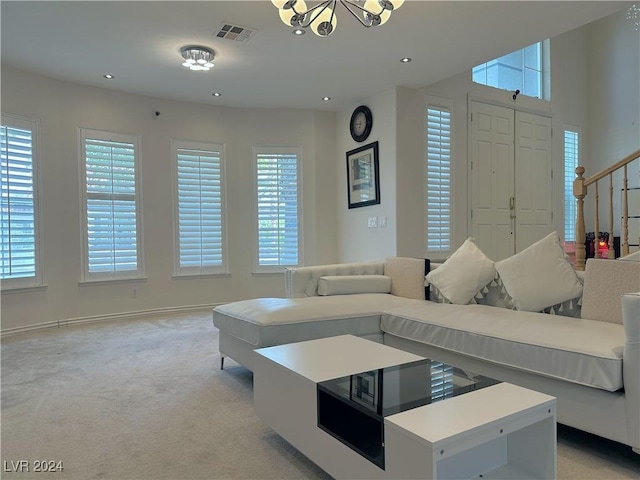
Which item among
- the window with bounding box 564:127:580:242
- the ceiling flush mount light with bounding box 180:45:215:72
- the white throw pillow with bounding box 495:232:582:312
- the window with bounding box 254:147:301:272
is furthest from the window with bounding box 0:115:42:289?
the window with bounding box 564:127:580:242

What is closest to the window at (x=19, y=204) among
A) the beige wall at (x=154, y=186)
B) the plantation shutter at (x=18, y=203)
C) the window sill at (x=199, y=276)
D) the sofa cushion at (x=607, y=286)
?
the plantation shutter at (x=18, y=203)

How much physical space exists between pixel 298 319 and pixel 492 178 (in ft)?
14.0

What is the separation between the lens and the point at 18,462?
1900 mm

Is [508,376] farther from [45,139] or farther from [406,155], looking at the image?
[45,139]

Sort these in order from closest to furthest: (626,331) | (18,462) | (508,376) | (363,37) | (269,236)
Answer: (626,331), (18,462), (508,376), (363,37), (269,236)

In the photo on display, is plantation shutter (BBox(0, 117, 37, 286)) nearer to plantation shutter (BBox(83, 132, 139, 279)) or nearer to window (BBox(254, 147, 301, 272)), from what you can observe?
plantation shutter (BBox(83, 132, 139, 279))

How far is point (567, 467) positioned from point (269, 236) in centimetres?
466

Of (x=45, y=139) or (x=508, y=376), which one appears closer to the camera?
(x=508, y=376)

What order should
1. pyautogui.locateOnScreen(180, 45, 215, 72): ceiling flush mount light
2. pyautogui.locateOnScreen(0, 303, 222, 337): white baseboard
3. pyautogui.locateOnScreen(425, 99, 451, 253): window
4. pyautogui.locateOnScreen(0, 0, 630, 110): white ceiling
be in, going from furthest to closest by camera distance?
pyautogui.locateOnScreen(425, 99, 451, 253): window < pyautogui.locateOnScreen(0, 303, 222, 337): white baseboard < pyautogui.locateOnScreen(180, 45, 215, 72): ceiling flush mount light < pyautogui.locateOnScreen(0, 0, 630, 110): white ceiling

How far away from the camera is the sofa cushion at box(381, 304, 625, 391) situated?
1.83 m

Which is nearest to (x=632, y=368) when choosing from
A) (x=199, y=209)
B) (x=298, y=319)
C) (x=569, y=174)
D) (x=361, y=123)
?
(x=298, y=319)

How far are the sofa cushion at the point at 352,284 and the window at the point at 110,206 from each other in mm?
2845

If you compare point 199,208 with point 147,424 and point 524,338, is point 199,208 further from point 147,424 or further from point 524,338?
point 524,338

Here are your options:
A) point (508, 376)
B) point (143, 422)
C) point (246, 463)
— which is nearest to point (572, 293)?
point (508, 376)
